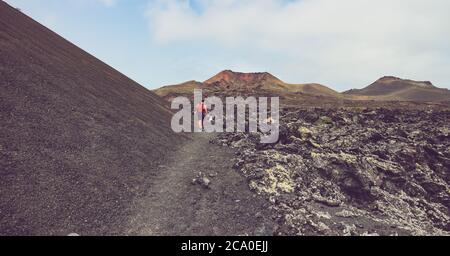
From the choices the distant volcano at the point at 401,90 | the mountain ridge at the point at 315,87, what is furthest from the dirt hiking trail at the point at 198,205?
the distant volcano at the point at 401,90

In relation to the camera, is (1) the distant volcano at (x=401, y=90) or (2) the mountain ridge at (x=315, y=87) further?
(1) the distant volcano at (x=401, y=90)

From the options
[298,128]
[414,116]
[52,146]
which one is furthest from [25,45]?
[414,116]

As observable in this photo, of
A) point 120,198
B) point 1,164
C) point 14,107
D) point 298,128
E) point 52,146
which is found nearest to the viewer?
point 1,164

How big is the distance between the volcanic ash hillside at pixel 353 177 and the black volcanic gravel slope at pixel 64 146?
625 centimetres

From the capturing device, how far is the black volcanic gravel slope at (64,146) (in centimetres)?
1201

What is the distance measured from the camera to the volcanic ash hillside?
1511cm

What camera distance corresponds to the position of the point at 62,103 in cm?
2050

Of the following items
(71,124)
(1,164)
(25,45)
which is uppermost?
(25,45)

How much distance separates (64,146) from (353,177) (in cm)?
1539

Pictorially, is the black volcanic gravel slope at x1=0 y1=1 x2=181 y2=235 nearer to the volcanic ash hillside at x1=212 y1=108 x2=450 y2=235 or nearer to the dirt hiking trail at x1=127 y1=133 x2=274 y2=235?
the dirt hiking trail at x1=127 y1=133 x2=274 y2=235

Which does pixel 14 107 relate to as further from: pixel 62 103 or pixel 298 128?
pixel 298 128

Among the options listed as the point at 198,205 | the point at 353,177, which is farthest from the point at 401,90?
the point at 198,205

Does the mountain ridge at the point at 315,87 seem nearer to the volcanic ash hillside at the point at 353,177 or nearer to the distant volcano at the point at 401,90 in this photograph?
the distant volcano at the point at 401,90

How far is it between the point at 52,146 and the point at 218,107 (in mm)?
31755
